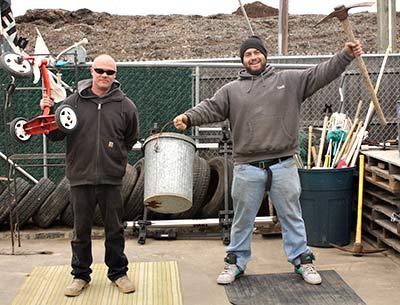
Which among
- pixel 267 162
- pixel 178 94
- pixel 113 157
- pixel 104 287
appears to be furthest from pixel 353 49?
pixel 178 94

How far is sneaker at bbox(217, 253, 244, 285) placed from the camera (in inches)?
199

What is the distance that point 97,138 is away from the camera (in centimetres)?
466

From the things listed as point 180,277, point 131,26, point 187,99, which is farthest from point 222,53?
point 180,277

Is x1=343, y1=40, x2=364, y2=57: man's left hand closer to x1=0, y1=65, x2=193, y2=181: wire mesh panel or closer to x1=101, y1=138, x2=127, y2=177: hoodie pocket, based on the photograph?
x1=101, y1=138, x2=127, y2=177: hoodie pocket

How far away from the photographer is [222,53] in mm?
16984

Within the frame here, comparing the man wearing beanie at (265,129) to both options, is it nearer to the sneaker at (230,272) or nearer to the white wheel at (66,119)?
the sneaker at (230,272)

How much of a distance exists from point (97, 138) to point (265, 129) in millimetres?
1302

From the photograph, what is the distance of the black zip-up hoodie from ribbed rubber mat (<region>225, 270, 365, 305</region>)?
4.27 ft

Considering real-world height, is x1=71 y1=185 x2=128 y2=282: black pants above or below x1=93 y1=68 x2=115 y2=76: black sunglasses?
below

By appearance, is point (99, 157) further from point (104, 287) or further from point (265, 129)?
point (265, 129)

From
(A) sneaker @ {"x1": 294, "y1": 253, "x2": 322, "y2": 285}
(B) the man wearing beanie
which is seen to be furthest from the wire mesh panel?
(A) sneaker @ {"x1": 294, "y1": 253, "x2": 322, "y2": 285}

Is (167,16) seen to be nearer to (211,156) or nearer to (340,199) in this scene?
(211,156)

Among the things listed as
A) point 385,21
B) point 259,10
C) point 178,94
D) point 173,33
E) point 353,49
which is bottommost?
point 178,94

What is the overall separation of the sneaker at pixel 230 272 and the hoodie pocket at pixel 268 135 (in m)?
0.95
